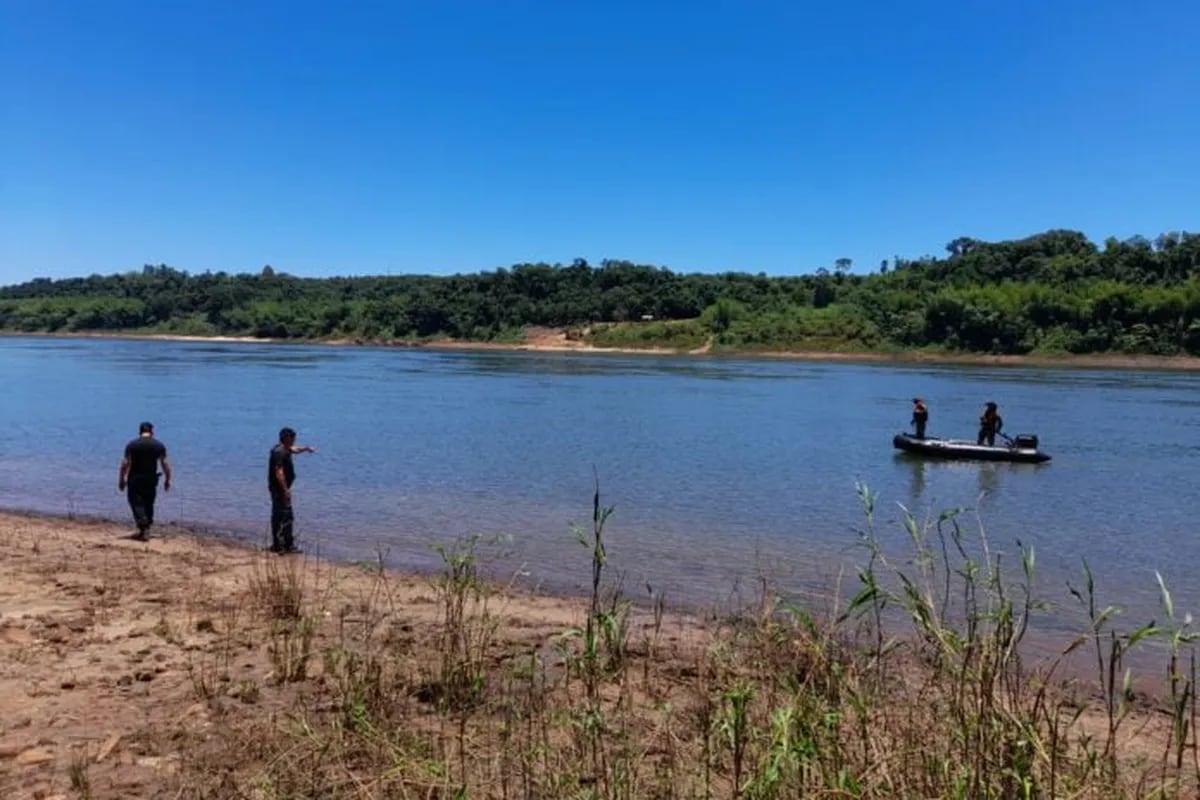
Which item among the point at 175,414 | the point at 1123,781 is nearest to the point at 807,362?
the point at 175,414

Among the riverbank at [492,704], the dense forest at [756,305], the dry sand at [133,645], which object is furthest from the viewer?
the dense forest at [756,305]

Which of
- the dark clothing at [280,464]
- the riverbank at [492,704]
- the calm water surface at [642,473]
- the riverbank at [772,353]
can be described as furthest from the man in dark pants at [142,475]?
the riverbank at [772,353]

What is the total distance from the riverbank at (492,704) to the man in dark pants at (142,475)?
3.08 meters

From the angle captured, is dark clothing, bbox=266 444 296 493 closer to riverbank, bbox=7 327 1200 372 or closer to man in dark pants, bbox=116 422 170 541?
man in dark pants, bbox=116 422 170 541

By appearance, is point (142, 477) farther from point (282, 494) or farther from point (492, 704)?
point (492, 704)

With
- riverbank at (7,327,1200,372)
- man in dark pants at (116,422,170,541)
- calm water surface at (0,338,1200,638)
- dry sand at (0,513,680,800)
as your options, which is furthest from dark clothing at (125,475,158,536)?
riverbank at (7,327,1200,372)

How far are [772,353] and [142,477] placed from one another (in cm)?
10277

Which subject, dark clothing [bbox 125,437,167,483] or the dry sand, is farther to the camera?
dark clothing [bbox 125,437,167,483]

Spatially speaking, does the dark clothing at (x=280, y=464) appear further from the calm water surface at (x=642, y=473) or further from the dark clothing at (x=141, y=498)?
the dark clothing at (x=141, y=498)

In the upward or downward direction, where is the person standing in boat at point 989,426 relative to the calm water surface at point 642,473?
upward

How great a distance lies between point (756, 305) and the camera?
130m

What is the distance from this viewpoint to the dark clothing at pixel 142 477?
1442 centimetres

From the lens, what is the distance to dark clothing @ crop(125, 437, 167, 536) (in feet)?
47.3

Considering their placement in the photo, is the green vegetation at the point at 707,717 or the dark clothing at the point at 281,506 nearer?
the green vegetation at the point at 707,717
